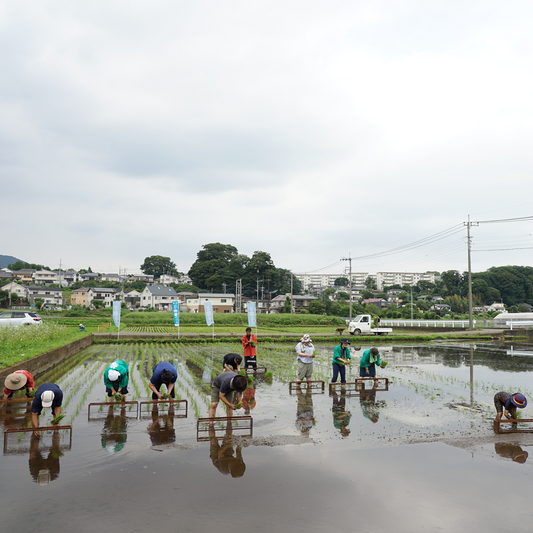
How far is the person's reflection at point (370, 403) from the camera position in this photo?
8516 mm

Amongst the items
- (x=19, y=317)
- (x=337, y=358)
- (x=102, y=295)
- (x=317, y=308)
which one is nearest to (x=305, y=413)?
(x=337, y=358)

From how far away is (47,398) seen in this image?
6219 millimetres

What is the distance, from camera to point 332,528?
413 cm

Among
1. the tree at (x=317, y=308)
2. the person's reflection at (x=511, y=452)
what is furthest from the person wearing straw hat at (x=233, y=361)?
the tree at (x=317, y=308)

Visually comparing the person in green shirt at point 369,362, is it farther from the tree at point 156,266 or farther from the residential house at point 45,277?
the tree at point 156,266

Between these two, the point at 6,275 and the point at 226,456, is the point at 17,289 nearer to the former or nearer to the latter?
the point at 6,275

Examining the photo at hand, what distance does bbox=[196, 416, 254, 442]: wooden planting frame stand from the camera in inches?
271

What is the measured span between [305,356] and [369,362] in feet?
6.39

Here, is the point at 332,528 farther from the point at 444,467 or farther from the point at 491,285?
the point at 491,285

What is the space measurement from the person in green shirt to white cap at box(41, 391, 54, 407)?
787 centimetres

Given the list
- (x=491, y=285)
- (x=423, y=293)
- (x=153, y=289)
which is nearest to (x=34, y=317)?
(x=153, y=289)

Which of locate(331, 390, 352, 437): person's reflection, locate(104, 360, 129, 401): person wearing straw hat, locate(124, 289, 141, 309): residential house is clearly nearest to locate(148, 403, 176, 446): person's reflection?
locate(104, 360, 129, 401): person wearing straw hat

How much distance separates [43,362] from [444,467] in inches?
488

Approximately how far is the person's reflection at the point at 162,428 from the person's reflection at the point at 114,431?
1.63 ft
